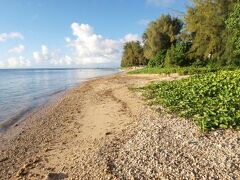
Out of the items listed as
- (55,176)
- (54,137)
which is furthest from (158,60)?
(55,176)

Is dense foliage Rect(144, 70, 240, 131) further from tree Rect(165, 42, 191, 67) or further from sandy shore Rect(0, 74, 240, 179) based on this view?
tree Rect(165, 42, 191, 67)

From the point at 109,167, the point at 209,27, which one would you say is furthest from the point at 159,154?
the point at 209,27

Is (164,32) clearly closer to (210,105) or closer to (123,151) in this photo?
(210,105)

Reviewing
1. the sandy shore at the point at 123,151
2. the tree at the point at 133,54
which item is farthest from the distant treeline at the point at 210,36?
the tree at the point at 133,54

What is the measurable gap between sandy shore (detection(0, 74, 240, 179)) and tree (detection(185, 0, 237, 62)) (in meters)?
27.1

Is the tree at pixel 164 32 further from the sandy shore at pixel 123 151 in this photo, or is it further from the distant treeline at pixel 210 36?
→ the sandy shore at pixel 123 151

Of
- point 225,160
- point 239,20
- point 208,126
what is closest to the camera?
point 225,160

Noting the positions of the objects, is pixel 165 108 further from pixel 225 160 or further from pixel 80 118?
pixel 225 160

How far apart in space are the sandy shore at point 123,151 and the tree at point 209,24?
89.1 ft

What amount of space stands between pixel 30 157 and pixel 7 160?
2.48 feet

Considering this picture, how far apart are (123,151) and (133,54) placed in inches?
3576

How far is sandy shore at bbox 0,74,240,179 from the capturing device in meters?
6.66

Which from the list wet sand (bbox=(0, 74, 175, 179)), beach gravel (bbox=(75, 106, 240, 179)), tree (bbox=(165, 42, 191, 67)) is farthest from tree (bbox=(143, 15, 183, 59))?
beach gravel (bbox=(75, 106, 240, 179))

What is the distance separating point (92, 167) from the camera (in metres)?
7.32
